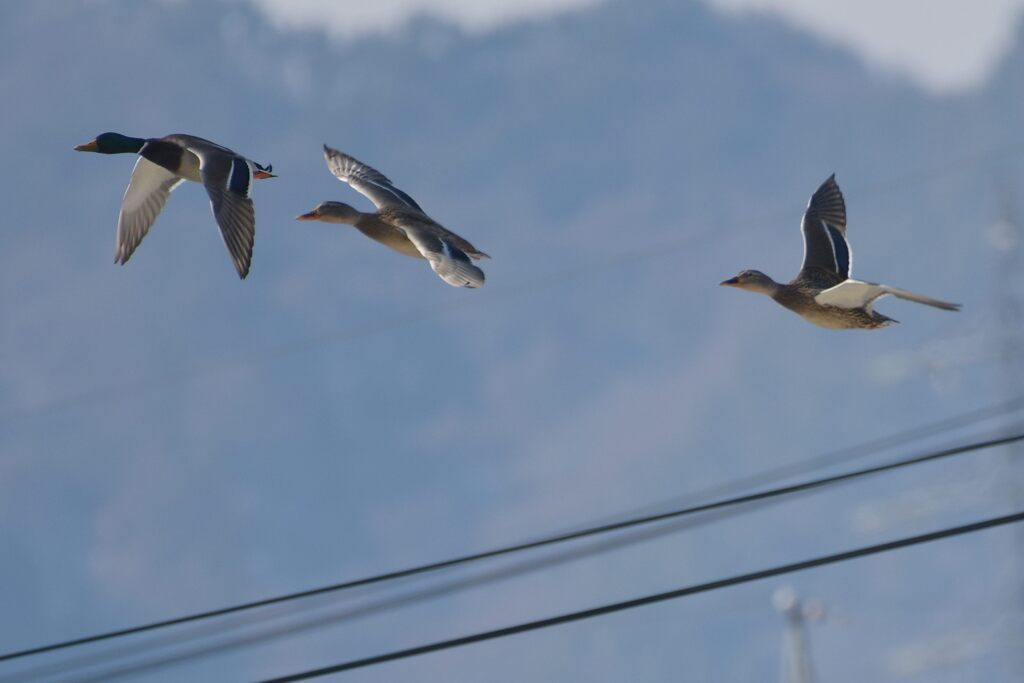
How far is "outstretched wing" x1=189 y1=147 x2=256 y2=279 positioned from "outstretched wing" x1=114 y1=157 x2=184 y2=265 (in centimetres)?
107

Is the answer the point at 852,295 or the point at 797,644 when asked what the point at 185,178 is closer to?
the point at 852,295

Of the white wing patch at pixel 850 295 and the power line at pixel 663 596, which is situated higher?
Answer: the white wing patch at pixel 850 295

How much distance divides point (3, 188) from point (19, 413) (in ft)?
66.1

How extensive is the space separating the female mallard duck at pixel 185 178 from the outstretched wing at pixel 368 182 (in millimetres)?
964

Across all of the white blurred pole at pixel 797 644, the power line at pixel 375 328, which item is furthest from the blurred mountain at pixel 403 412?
the white blurred pole at pixel 797 644

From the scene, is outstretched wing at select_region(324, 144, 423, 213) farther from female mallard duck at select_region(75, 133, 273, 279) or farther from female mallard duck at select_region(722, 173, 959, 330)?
female mallard duck at select_region(722, 173, 959, 330)

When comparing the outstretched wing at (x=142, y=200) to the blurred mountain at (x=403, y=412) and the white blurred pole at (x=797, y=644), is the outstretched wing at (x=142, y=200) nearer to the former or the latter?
the white blurred pole at (x=797, y=644)

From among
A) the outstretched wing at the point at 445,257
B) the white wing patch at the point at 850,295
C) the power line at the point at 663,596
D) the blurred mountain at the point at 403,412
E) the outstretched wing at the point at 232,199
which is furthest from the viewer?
the blurred mountain at the point at 403,412

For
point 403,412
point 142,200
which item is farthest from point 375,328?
point 142,200

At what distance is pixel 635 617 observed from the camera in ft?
627

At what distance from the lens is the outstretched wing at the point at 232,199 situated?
10711 millimetres

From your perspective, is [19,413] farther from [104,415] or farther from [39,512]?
[39,512]

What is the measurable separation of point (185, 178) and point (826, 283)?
3645mm

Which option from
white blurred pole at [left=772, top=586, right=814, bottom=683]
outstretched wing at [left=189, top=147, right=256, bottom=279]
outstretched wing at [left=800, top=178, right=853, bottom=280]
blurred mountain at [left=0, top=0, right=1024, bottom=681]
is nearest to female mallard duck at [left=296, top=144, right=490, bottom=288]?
outstretched wing at [left=189, top=147, right=256, bottom=279]
